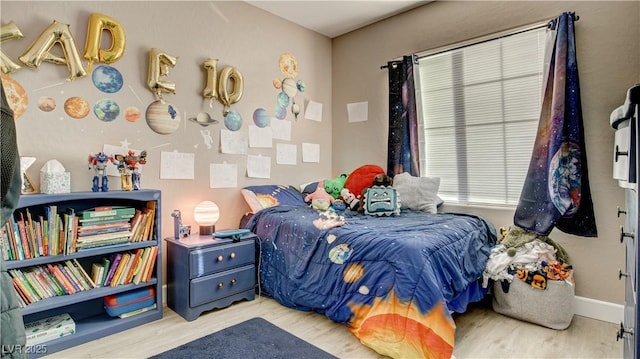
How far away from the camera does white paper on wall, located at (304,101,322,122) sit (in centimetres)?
367

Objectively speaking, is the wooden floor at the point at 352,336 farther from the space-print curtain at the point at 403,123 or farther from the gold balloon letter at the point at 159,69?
the gold balloon letter at the point at 159,69

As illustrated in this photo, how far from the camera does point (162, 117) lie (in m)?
2.53

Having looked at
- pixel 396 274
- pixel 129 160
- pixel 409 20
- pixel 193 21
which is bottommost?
pixel 396 274

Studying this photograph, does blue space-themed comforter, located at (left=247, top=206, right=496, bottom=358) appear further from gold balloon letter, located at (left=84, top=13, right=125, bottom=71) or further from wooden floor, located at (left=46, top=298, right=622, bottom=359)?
gold balloon letter, located at (left=84, top=13, right=125, bottom=71)

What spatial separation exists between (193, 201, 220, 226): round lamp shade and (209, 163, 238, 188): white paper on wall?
331 millimetres

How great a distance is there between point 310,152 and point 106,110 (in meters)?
1.95

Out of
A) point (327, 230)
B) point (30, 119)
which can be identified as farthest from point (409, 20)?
point (30, 119)

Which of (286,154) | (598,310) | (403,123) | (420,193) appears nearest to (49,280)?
(286,154)

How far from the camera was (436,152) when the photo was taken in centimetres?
315

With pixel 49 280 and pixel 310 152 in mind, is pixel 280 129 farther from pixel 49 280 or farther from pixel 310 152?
pixel 49 280

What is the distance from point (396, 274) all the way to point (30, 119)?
230 centimetres

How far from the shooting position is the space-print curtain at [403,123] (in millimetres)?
3172

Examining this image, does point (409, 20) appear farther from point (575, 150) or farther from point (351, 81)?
point (575, 150)

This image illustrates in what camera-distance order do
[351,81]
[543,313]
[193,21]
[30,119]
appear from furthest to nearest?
[351,81] < [193,21] < [543,313] < [30,119]
